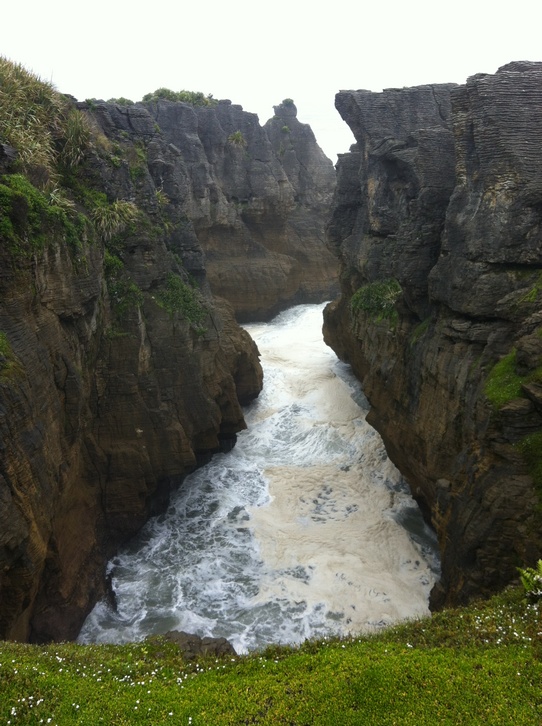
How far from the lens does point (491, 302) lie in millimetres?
14234

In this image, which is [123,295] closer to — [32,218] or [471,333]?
[32,218]

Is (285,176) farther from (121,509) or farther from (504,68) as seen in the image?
(121,509)

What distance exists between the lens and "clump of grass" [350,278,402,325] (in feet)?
67.7

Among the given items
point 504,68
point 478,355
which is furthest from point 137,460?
point 504,68

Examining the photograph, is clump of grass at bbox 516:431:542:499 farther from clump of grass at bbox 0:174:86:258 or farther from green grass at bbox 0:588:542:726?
clump of grass at bbox 0:174:86:258

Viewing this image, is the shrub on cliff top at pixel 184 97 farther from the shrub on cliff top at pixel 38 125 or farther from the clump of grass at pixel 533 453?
the clump of grass at pixel 533 453

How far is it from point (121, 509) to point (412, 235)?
1246 centimetres

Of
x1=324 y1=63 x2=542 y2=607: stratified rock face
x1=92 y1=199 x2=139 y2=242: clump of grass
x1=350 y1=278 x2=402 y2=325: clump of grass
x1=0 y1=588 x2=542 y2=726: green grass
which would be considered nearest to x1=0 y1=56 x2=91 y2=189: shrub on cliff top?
x1=92 y1=199 x2=139 y2=242: clump of grass

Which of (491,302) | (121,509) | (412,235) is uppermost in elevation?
(412,235)

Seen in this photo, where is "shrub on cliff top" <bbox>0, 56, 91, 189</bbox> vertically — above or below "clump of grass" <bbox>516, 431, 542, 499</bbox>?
above

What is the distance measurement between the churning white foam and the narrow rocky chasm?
103 centimetres

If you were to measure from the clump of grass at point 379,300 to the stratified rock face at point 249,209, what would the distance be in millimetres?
16968

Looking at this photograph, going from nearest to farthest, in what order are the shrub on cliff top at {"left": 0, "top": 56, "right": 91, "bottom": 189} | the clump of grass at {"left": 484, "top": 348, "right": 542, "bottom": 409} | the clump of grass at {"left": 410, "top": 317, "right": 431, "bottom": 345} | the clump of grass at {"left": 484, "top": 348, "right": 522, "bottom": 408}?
the clump of grass at {"left": 484, "top": 348, "right": 542, "bottom": 409}
the clump of grass at {"left": 484, "top": 348, "right": 522, "bottom": 408}
the shrub on cliff top at {"left": 0, "top": 56, "right": 91, "bottom": 189}
the clump of grass at {"left": 410, "top": 317, "right": 431, "bottom": 345}

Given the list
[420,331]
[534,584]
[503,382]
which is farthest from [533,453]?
[420,331]
